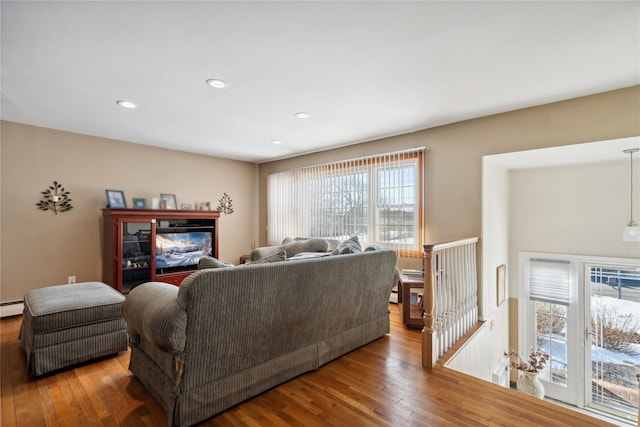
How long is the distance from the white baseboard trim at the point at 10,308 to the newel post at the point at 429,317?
4.65m

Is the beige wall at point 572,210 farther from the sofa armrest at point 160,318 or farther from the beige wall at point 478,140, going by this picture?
the sofa armrest at point 160,318

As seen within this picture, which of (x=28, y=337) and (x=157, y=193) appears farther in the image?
(x=157, y=193)

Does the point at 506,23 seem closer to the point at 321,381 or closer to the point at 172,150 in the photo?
the point at 321,381

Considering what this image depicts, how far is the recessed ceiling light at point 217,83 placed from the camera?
2.50 metres

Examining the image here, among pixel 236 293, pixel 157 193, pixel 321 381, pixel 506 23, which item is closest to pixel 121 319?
pixel 236 293

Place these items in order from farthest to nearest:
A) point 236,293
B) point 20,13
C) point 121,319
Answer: point 121,319 → point 236,293 → point 20,13

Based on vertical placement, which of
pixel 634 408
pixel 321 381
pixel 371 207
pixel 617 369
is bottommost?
pixel 634 408

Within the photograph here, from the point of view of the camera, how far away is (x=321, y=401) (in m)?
1.94

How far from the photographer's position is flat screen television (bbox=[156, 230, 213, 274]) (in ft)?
14.6

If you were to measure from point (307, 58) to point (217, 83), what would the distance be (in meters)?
0.87

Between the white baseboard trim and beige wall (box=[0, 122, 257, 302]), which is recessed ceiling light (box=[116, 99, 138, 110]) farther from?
the white baseboard trim

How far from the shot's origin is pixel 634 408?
346 centimetres

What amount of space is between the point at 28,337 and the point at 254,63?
8.97 ft

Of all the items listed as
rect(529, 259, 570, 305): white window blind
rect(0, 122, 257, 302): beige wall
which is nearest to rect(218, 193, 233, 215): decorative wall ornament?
rect(0, 122, 257, 302): beige wall
